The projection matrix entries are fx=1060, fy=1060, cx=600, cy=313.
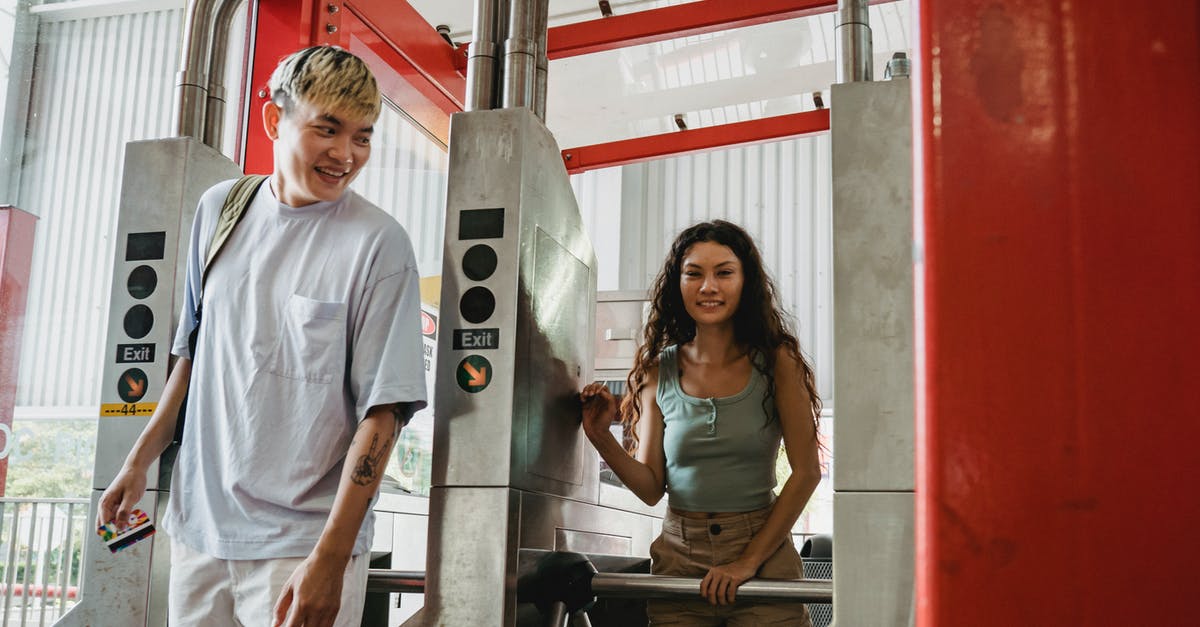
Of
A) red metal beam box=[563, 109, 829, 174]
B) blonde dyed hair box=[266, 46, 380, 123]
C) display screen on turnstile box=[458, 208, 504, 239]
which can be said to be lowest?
display screen on turnstile box=[458, 208, 504, 239]

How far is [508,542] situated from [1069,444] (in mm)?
1293

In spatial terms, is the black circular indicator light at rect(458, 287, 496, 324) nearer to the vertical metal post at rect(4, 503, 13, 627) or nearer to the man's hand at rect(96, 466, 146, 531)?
the man's hand at rect(96, 466, 146, 531)

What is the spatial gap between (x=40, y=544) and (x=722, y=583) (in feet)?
12.2

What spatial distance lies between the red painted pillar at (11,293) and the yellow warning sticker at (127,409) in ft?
5.21

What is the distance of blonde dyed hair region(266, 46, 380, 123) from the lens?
1433mm

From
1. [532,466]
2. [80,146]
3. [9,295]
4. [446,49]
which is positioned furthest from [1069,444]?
[80,146]

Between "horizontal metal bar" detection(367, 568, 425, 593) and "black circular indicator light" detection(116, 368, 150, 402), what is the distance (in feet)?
1.88

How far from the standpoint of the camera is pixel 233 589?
1.35 metres

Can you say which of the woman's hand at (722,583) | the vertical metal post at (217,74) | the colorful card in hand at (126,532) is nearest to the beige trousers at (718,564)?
the woman's hand at (722,583)

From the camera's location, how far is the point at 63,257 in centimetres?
362

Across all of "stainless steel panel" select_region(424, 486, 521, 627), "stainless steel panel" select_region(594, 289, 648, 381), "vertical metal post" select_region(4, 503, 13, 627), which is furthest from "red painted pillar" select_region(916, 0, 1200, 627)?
"vertical metal post" select_region(4, 503, 13, 627)

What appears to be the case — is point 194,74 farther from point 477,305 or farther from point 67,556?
point 67,556

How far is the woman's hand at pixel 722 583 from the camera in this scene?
1709 mm

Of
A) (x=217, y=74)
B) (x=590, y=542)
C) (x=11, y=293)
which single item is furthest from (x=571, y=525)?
(x=11, y=293)
